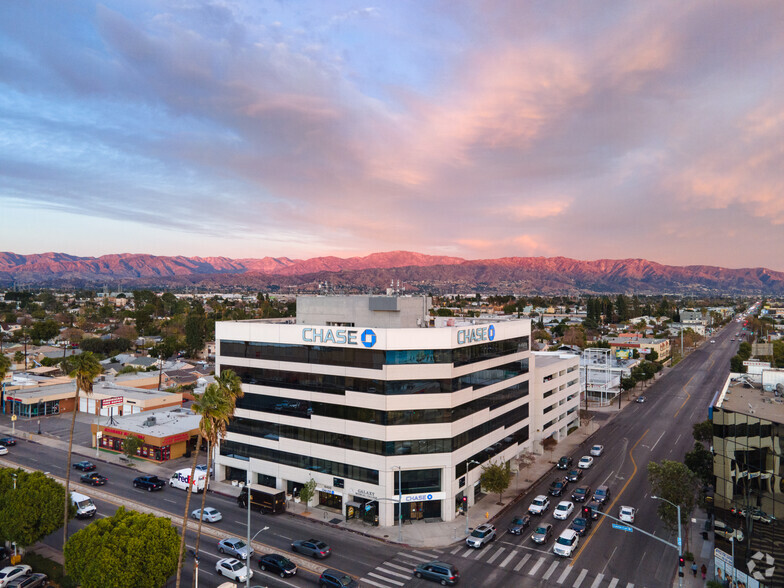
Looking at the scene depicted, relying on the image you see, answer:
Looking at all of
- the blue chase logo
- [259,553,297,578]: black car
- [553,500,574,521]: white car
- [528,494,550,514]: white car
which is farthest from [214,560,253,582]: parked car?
[553,500,574,521]: white car

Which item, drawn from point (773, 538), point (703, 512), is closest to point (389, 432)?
point (773, 538)

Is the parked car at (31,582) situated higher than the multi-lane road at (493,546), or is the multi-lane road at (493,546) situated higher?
the parked car at (31,582)

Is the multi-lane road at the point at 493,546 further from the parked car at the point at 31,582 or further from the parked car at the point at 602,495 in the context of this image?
the parked car at the point at 31,582

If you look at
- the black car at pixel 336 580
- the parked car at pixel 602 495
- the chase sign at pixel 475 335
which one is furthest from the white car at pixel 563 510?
the black car at pixel 336 580

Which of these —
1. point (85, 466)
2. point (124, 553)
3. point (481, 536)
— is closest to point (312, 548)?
point (124, 553)

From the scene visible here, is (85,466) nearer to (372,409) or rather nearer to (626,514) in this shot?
(372,409)
